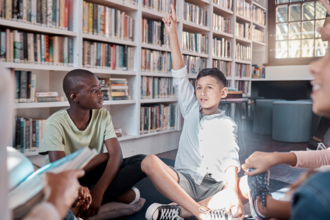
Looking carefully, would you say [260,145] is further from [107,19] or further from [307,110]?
[107,19]

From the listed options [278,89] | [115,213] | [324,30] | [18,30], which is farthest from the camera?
[278,89]

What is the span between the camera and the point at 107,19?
2564mm

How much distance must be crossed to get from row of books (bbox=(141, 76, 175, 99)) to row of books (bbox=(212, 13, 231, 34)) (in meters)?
1.23

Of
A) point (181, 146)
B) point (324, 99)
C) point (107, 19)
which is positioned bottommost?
point (181, 146)

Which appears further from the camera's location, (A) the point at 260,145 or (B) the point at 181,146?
(A) the point at 260,145

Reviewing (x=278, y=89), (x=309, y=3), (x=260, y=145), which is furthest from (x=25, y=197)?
(x=309, y=3)

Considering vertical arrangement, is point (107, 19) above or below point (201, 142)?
above

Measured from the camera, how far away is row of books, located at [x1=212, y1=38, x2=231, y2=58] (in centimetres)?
402

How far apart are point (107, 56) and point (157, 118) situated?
915mm

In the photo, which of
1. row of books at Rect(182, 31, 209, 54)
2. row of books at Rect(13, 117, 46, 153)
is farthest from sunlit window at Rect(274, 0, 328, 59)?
row of books at Rect(13, 117, 46, 153)

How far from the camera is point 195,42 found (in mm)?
3654

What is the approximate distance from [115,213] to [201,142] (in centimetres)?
60

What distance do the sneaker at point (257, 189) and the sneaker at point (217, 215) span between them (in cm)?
18

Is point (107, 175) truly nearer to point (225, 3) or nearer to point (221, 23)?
point (221, 23)
